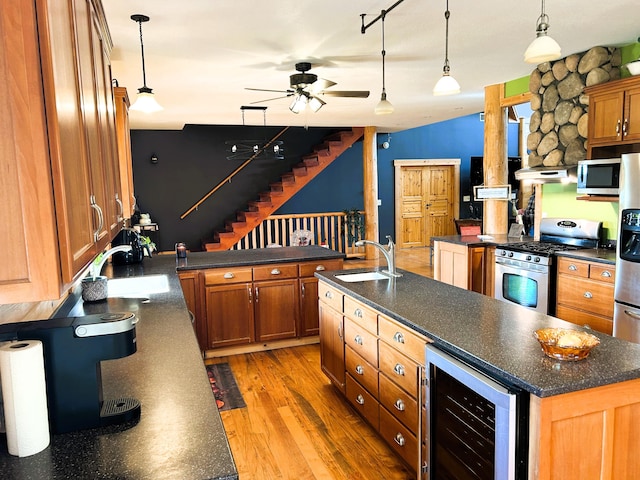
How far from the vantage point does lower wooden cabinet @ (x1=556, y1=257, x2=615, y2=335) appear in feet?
12.8

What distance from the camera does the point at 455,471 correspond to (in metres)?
2.05

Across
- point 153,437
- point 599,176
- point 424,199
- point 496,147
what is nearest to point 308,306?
point 599,176

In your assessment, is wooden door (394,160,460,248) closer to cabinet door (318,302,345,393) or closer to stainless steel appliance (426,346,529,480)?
cabinet door (318,302,345,393)

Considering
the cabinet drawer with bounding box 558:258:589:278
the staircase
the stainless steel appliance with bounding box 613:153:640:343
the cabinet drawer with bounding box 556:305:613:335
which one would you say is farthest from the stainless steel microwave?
the staircase

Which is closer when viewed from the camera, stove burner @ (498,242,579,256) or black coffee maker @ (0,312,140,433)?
black coffee maker @ (0,312,140,433)

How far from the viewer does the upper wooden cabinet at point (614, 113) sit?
4.00 m

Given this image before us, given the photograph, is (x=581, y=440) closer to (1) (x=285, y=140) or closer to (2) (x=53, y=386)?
(2) (x=53, y=386)

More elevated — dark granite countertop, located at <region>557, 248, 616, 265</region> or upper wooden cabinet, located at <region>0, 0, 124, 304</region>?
upper wooden cabinet, located at <region>0, 0, 124, 304</region>

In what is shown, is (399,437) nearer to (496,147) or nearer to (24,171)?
(24,171)

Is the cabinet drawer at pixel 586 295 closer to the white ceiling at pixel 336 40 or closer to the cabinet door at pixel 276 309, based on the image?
the white ceiling at pixel 336 40

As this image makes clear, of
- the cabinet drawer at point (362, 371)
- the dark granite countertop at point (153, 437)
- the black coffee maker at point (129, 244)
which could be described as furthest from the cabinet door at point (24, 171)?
the black coffee maker at point (129, 244)

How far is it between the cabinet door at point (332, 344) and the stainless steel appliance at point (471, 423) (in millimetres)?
1268

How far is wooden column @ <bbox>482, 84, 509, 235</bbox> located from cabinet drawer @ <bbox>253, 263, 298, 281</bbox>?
288cm

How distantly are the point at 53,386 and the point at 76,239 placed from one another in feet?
1.53
